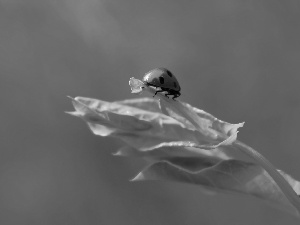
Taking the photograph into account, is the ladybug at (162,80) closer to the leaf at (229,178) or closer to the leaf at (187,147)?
the leaf at (187,147)

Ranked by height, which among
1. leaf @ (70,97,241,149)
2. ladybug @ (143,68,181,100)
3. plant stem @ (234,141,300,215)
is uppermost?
ladybug @ (143,68,181,100)

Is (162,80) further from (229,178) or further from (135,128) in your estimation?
→ (229,178)

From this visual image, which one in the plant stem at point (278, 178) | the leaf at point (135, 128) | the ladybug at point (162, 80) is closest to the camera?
the plant stem at point (278, 178)

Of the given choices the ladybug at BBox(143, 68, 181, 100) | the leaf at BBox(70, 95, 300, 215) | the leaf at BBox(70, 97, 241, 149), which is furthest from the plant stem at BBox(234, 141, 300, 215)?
the ladybug at BBox(143, 68, 181, 100)

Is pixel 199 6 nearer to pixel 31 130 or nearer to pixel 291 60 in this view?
pixel 291 60

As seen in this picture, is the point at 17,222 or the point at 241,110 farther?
the point at 17,222

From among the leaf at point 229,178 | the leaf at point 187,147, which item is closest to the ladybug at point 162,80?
the leaf at point 187,147

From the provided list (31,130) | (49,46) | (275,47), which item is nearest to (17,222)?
(31,130)

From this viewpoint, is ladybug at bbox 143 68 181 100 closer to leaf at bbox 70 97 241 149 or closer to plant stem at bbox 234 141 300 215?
leaf at bbox 70 97 241 149
